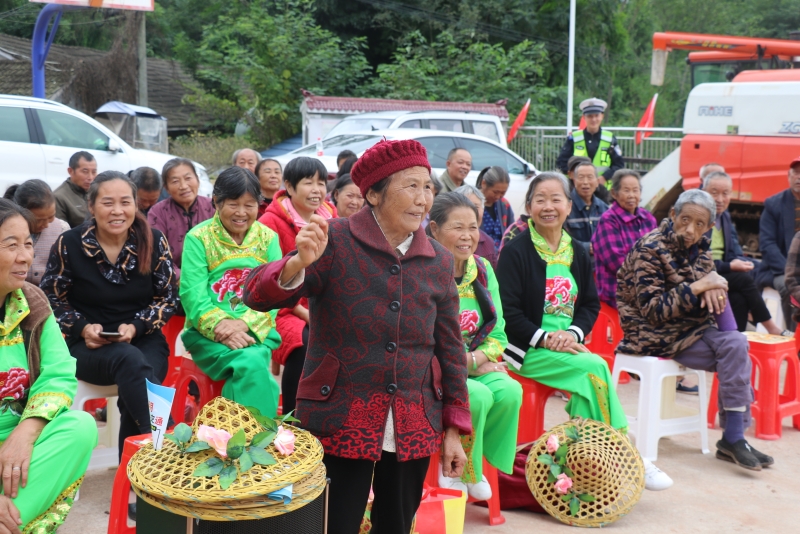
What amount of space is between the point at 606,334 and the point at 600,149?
11.1 feet

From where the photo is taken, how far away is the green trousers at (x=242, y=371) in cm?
393

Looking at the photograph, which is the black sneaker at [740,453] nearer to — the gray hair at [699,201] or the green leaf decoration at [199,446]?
the gray hair at [699,201]

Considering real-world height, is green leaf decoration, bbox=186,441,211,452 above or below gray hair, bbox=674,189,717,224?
below

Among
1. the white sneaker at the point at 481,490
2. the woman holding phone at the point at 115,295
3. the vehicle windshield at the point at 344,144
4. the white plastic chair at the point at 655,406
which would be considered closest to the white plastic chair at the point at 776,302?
the white plastic chair at the point at 655,406

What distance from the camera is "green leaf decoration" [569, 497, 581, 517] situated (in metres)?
3.86

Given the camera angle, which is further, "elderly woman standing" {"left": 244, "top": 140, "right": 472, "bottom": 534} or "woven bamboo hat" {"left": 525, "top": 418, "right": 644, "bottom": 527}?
"woven bamboo hat" {"left": 525, "top": 418, "right": 644, "bottom": 527}

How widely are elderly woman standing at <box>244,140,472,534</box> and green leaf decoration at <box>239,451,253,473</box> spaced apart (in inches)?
14.2

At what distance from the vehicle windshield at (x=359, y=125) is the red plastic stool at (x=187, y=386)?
822 cm

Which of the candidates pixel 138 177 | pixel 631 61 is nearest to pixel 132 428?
pixel 138 177

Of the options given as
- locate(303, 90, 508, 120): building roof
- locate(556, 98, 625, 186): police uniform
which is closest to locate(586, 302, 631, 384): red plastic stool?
locate(556, 98, 625, 186): police uniform

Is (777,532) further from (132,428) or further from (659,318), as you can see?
(132,428)

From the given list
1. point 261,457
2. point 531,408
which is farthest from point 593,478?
point 261,457

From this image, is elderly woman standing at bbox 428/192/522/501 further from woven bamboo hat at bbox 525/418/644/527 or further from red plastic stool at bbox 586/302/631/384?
red plastic stool at bbox 586/302/631/384

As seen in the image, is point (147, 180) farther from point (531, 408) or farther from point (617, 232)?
point (617, 232)
